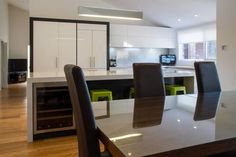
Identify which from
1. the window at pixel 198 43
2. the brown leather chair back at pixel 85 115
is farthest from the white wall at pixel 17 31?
the brown leather chair back at pixel 85 115

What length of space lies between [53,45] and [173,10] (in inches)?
146

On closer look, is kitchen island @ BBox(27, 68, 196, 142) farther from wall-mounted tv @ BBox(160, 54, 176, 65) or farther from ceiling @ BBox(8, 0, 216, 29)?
wall-mounted tv @ BBox(160, 54, 176, 65)

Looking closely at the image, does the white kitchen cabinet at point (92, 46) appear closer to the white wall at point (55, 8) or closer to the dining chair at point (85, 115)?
the white wall at point (55, 8)

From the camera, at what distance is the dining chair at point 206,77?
105 inches

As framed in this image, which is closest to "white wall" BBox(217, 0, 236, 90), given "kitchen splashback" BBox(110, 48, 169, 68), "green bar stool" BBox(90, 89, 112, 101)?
"green bar stool" BBox(90, 89, 112, 101)

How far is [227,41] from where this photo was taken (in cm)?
474

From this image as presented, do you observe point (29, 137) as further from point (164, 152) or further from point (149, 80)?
point (164, 152)

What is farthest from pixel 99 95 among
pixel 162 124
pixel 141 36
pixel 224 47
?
pixel 141 36

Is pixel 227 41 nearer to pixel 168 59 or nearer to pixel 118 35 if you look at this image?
pixel 118 35

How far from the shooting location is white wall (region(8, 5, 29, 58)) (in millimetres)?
11648

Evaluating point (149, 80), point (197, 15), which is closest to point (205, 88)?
point (149, 80)

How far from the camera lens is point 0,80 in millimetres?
9281

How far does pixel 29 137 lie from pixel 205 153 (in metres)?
2.74

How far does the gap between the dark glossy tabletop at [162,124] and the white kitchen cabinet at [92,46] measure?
4.84 metres
